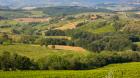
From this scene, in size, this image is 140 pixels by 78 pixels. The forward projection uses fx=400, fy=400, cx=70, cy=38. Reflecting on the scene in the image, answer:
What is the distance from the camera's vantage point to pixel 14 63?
9994cm

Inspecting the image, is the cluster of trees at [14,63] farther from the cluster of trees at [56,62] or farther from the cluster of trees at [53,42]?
the cluster of trees at [53,42]

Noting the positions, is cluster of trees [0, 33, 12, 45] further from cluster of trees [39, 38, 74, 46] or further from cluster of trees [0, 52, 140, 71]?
cluster of trees [0, 52, 140, 71]

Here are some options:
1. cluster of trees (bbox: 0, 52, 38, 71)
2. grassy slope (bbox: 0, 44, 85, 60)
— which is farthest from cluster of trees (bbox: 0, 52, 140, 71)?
grassy slope (bbox: 0, 44, 85, 60)

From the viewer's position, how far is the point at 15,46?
461 feet

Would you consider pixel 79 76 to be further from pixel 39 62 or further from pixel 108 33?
pixel 108 33

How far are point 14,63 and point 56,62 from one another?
11101mm

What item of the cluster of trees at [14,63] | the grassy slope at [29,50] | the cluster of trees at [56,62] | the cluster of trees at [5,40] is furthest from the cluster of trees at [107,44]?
the cluster of trees at [14,63]

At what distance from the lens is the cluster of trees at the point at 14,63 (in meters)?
98.2

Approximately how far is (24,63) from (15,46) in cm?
3995

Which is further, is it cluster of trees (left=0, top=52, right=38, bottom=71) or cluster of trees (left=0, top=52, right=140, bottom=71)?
cluster of trees (left=0, top=52, right=140, bottom=71)

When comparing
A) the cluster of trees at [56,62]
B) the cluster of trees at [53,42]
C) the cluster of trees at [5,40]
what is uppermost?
the cluster of trees at [56,62]

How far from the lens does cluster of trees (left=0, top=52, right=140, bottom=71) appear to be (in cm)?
9931

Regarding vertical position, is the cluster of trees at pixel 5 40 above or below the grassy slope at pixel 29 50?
below

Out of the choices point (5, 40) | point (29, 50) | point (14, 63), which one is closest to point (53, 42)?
point (5, 40)
